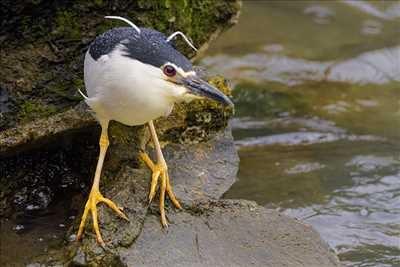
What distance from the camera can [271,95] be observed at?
6.66 m

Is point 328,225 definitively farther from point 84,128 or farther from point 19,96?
point 19,96

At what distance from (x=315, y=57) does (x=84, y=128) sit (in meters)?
3.65

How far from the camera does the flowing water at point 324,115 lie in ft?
15.8

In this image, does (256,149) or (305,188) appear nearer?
(305,188)

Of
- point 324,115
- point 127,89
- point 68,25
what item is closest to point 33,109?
point 68,25

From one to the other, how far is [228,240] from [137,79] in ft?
3.02

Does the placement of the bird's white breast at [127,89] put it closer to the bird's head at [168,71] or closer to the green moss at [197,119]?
the bird's head at [168,71]

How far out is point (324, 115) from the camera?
6297 mm

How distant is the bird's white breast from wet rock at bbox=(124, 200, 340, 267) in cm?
56

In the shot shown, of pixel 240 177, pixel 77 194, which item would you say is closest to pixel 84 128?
pixel 77 194

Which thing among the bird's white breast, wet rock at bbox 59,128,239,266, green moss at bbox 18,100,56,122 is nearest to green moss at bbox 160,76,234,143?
wet rock at bbox 59,128,239,266

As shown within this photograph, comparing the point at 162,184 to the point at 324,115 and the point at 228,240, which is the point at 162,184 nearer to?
the point at 228,240

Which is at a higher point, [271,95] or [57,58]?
[57,58]

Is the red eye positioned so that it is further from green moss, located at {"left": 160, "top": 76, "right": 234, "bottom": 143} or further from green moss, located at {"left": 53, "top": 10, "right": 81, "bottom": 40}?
green moss, located at {"left": 53, "top": 10, "right": 81, "bottom": 40}
